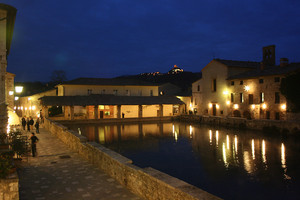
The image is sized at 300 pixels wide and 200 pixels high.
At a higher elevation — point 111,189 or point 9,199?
point 9,199

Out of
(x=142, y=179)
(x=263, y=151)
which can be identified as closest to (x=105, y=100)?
(x=263, y=151)

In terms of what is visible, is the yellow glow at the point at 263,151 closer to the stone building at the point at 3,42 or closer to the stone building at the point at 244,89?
the stone building at the point at 244,89

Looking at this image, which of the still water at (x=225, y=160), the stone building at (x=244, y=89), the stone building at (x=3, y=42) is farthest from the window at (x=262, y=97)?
the stone building at (x=3, y=42)

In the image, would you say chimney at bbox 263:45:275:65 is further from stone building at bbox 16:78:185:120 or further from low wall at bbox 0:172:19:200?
low wall at bbox 0:172:19:200

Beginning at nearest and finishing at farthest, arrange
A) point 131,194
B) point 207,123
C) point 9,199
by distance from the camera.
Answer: point 9,199
point 131,194
point 207,123

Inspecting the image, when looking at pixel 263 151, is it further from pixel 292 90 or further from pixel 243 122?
pixel 243 122

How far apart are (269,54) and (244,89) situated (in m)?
10.5

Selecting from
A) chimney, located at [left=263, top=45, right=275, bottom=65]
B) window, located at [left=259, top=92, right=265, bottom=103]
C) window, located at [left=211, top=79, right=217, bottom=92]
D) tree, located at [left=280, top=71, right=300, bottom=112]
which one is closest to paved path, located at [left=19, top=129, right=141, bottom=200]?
tree, located at [left=280, top=71, right=300, bottom=112]

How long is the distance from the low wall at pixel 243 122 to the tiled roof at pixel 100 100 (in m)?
4.18

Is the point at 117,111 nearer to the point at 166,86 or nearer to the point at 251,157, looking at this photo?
the point at 166,86

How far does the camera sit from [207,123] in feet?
119

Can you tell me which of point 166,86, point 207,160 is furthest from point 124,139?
point 166,86

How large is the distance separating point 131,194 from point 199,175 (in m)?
6.24

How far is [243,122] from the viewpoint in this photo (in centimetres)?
3027
